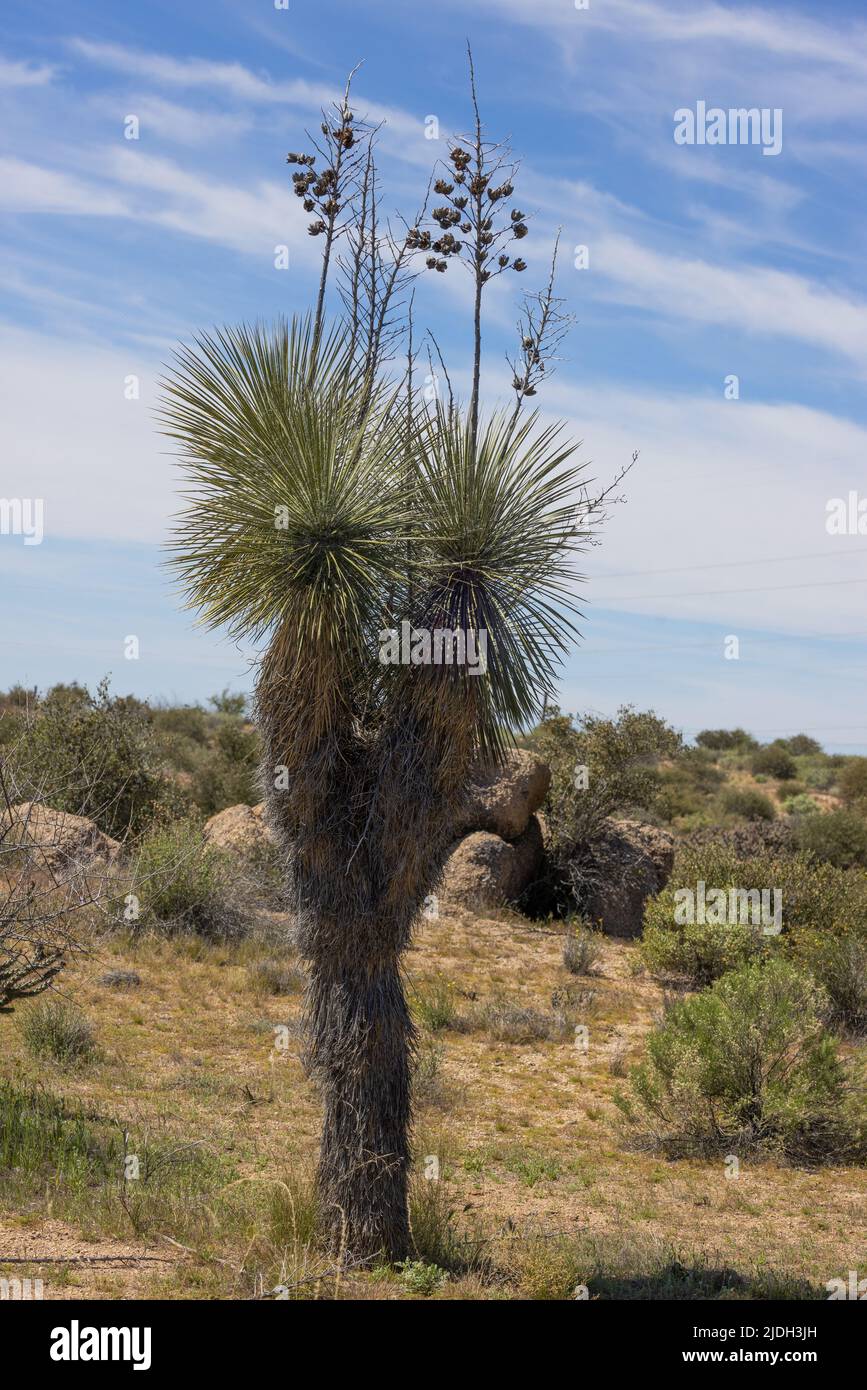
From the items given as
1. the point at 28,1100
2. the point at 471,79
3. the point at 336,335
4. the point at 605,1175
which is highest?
the point at 471,79

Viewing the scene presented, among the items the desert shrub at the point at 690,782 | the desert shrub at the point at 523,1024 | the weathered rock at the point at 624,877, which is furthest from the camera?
the desert shrub at the point at 690,782

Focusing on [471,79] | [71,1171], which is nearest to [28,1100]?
[71,1171]

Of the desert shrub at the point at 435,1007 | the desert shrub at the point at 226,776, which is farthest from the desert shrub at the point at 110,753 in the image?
the desert shrub at the point at 435,1007

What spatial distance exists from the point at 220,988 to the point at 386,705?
8.26 m

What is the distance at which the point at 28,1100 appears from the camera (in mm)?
8977

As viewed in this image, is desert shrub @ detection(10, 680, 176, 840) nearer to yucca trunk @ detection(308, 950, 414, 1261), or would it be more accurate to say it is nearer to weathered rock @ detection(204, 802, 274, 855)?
weathered rock @ detection(204, 802, 274, 855)

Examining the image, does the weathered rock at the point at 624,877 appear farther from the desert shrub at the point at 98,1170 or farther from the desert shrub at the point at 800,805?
the desert shrub at the point at 800,805

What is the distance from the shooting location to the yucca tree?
608 centimetres

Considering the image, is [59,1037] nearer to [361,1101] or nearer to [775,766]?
[361,1101]

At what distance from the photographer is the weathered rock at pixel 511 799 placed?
1888cm

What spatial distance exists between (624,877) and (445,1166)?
34.7 ft

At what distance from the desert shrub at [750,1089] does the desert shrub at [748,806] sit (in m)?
23.6

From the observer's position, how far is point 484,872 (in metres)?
18.6
